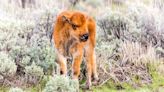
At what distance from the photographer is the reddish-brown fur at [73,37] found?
10070mm

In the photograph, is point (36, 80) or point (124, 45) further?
point (124, 45)

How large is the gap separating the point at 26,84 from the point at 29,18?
13.3 feet

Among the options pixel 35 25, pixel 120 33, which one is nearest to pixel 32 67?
pixel 35 25

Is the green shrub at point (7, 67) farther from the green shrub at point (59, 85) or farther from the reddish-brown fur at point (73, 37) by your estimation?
the green shrub at point (59, 85)

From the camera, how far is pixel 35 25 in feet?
44.2

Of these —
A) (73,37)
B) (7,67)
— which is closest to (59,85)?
(73,37)

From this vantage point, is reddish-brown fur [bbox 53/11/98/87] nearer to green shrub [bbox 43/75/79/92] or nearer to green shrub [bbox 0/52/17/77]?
green shrub [bbox 43/75/79/92]

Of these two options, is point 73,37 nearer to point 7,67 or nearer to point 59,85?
point 59,85

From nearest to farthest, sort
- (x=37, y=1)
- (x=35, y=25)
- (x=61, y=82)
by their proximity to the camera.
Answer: (x=61, y=82) < (x=35, y=25) < (x=37, y=1)

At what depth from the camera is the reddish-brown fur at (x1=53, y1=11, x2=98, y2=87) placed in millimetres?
10070

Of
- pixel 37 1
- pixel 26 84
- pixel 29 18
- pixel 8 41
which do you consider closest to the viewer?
pixel 26 84

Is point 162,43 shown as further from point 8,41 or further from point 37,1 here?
point 37,1

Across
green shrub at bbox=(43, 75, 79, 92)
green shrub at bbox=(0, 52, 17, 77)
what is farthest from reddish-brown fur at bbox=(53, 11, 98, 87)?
green shrub at bbox=(0, 52, 17, 77)

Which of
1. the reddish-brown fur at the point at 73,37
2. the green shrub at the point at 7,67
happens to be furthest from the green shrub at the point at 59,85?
the green shrub at the point at 7,67
